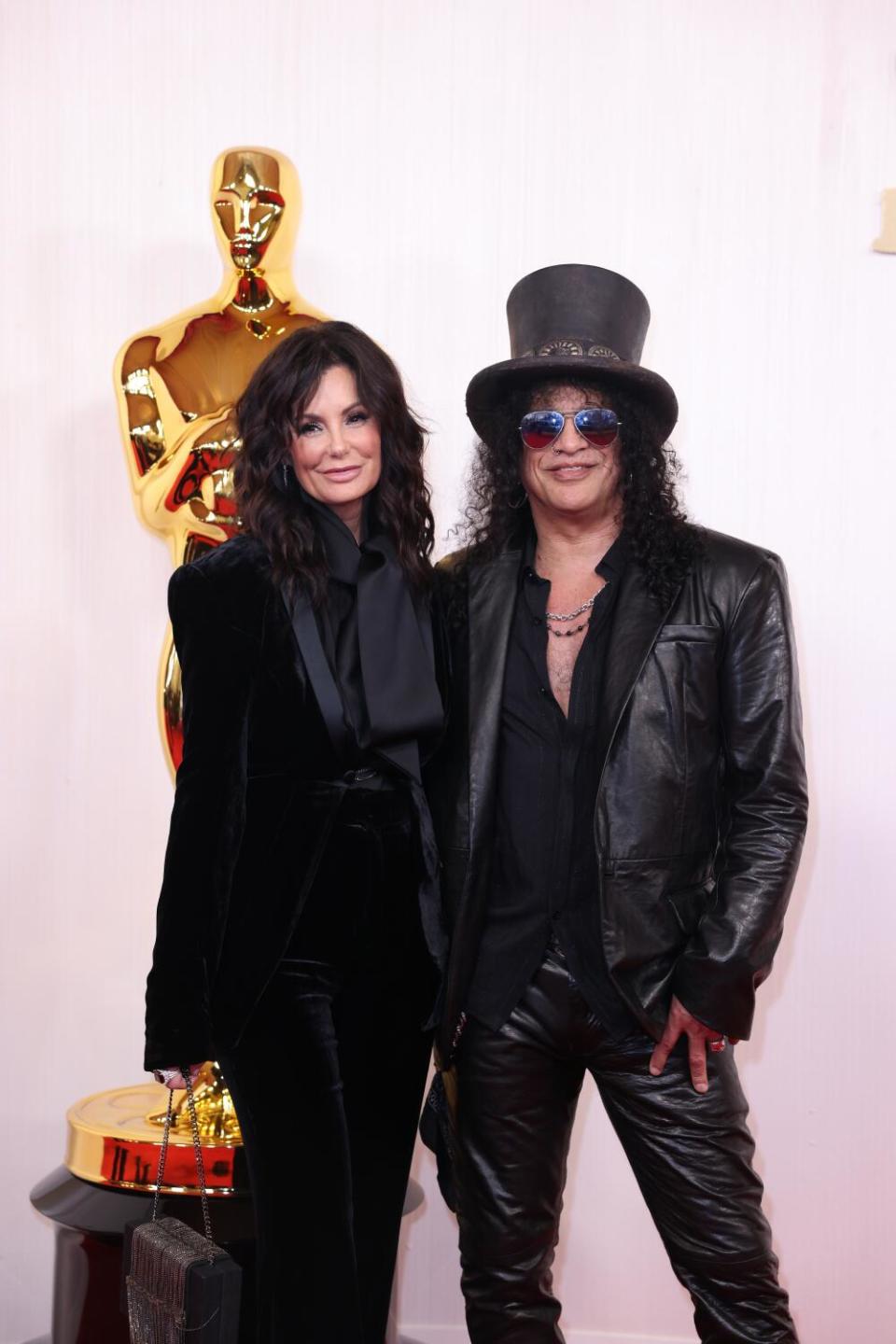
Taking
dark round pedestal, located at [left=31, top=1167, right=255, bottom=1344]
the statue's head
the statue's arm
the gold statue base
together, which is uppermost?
the statue's head

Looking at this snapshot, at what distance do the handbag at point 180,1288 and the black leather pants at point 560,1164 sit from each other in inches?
16.1

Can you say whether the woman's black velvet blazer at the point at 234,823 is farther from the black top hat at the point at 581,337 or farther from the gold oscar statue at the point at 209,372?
the gold oscar statue at the point at 209,372

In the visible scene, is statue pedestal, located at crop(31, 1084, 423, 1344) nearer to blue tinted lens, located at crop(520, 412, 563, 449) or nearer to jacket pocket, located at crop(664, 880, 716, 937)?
jacket pocket, located at crop(664, 880, 716, 937)

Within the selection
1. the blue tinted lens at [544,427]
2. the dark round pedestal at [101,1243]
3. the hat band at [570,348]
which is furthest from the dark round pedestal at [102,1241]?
the hat band at [570,348]

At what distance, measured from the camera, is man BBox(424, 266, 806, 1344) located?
2.09m

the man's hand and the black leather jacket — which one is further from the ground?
the black leather jacket

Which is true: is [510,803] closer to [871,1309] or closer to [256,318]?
[256,318]

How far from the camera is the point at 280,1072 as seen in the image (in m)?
2.08

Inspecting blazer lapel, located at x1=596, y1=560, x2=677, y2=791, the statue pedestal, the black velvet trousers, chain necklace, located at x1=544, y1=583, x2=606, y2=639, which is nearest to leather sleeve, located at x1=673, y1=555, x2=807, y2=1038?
blazer lapel, located at x1=596, y1=560, x2=677, y2=791

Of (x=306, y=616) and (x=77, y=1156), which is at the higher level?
(x=306, y=616)

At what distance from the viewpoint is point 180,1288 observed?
2006mm

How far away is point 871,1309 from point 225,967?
82.5 inches

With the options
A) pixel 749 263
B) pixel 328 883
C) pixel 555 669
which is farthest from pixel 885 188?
pixel 328 883

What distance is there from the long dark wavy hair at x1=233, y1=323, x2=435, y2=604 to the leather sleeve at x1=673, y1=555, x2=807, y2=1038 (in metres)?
0.56
